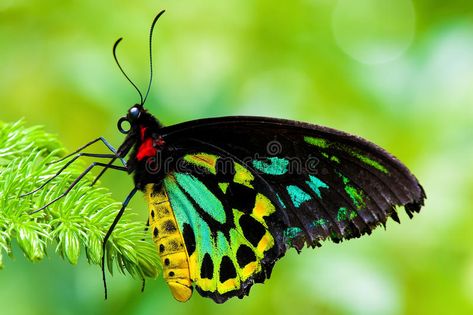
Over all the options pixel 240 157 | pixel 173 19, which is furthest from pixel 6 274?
pixel 173 19

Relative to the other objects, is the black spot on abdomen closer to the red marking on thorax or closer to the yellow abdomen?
the yellow abdomen

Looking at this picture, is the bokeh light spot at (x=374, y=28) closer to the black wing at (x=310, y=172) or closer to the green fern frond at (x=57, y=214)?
the black wing at (x=310, y=172)

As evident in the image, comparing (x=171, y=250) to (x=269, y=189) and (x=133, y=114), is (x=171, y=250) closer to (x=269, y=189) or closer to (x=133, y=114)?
(x=269, y=189)

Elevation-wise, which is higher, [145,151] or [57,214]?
[145,151]

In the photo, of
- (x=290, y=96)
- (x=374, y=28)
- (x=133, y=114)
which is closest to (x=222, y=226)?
(x=133, y=114)

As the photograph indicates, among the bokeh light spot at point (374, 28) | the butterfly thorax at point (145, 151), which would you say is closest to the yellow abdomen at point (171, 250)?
the butterfly thorax at point (145, 151)

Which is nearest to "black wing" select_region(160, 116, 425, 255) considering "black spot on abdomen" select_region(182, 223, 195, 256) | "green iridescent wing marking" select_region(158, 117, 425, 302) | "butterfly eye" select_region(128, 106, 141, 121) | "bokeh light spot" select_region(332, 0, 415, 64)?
"green iridescent wing marking" select_region(158, 117, 425, 302)

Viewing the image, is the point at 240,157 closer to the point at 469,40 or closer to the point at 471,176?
the point at 471,176
